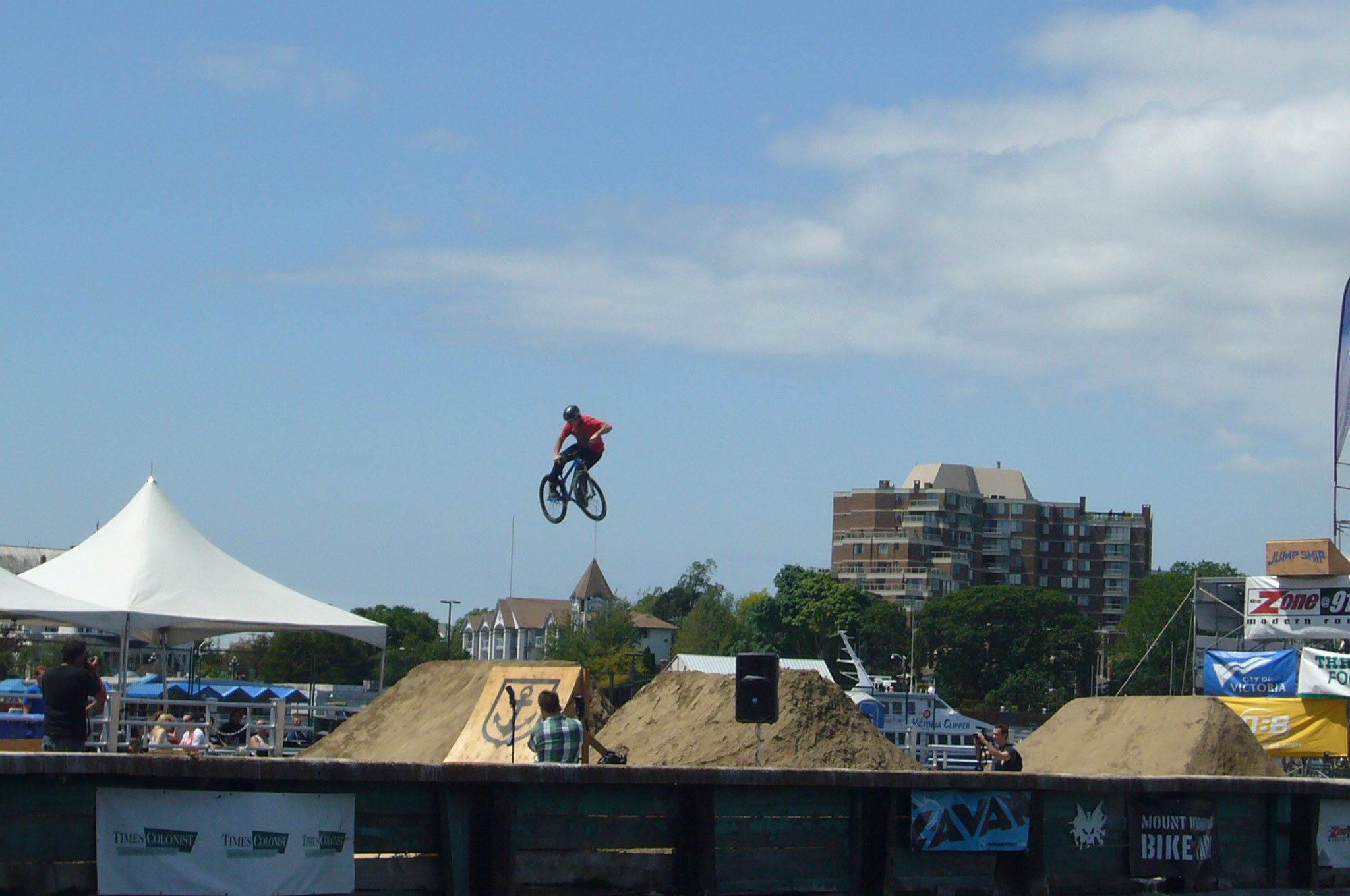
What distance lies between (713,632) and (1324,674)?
115660 millimetres

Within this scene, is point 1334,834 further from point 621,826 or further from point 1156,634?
point 1156,634

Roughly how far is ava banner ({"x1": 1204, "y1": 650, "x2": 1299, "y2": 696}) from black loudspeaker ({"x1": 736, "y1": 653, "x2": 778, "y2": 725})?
16854 mm

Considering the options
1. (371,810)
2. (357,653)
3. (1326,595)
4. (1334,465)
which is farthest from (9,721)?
(357,653)

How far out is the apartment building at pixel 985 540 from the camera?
172000 millimetres

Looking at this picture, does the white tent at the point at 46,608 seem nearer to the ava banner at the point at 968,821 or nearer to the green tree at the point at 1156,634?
the ava banner at the point at 968,821

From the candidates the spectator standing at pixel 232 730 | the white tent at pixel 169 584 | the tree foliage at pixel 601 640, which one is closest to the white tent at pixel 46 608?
the white tent at pixel 169 584

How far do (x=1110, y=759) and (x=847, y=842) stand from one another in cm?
1130

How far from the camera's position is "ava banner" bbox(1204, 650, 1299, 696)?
87.6ft

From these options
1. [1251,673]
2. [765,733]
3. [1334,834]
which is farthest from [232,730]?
[1251,673]

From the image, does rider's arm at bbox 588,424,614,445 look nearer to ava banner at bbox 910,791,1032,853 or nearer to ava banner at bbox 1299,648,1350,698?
ava banner at bbox 910,791,1032,853

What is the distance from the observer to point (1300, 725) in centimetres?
2497

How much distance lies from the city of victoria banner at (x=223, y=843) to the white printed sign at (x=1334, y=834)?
400 inches

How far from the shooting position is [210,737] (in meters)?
21.5

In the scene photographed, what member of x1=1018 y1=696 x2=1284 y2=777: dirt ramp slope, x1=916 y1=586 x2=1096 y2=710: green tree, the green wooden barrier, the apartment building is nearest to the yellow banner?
x1=1018 y1=696 x2=1284 y2=777: dirt ramp slope
